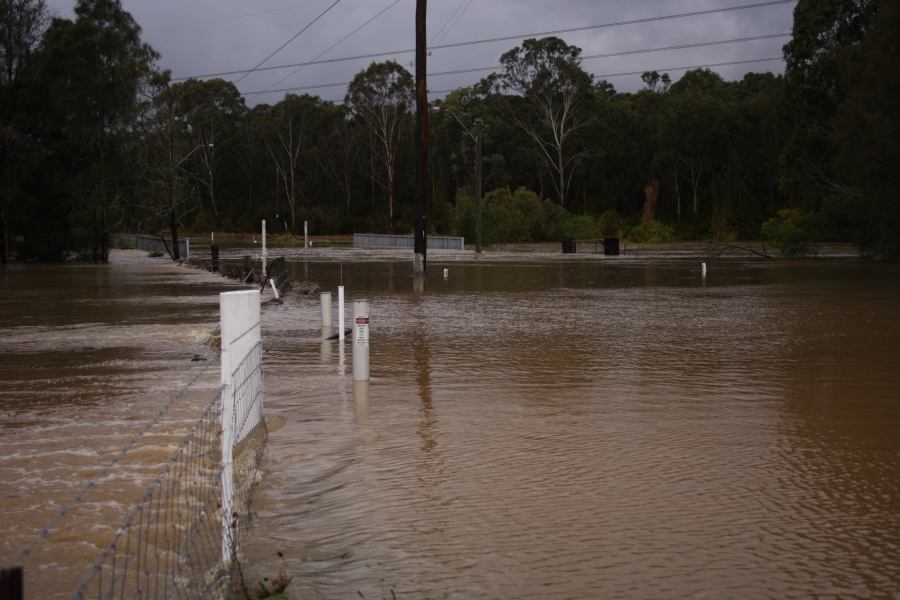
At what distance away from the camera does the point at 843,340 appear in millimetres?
16906

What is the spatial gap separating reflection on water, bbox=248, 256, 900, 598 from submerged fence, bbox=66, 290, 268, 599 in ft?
0.88

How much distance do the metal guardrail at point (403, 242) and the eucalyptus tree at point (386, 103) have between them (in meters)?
12.2

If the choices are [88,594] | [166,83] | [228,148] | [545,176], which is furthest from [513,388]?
[228,148]

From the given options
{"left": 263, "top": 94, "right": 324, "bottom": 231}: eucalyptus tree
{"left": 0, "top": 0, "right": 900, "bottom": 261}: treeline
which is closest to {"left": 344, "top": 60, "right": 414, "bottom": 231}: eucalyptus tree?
{"left": 0, "top": 0, "right": 900, "bottom": 261}: treeline

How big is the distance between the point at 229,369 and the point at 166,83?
5622 centimetres

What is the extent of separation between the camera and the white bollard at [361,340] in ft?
40.3

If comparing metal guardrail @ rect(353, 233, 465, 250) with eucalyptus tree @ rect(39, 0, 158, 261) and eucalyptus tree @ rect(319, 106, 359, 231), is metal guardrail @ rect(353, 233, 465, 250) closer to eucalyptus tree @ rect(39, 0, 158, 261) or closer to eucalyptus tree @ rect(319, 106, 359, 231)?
eucalyptus tree @ rect(39, 0, 158, 261)

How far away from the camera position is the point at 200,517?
6.79 m

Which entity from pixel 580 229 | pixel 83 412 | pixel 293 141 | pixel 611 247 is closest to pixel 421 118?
pixel 83 412

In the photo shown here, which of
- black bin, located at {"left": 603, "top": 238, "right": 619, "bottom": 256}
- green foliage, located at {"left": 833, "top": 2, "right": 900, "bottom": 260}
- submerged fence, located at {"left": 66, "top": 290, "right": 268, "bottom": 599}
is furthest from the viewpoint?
black bin, located at {"left": 603, "top": 238, "right": 619, "bottom": 256}

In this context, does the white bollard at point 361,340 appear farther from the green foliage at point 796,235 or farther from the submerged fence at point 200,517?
the green foliage at point 796,235

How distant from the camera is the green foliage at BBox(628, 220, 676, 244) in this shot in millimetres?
73188

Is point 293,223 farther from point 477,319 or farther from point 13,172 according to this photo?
point 477,319

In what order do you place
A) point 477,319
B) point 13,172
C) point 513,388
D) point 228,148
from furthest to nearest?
point 228,148
point 13,172
point 477,319
point 513,388
